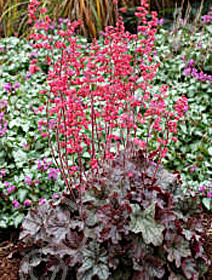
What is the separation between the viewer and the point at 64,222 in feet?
7.85

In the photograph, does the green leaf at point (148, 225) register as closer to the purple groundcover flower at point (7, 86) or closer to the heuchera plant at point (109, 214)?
the heuchera plant at point (109, 214)

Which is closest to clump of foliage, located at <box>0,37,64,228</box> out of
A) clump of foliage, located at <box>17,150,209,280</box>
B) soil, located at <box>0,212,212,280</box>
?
soil, located at <box>0,212,212,280</box>

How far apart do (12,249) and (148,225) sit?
4.56 feet

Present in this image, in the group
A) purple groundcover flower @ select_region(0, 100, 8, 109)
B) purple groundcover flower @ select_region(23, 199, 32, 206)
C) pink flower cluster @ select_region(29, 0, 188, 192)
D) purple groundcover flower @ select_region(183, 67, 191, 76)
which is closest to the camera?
pink flower cluster @ select_region(29, 0, 188, 192)

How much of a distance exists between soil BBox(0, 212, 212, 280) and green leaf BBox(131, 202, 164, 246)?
0.68 meters

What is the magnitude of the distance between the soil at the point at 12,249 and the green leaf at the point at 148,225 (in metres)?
0.68

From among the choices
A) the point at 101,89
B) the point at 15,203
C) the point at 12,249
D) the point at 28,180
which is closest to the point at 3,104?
the point at 28,180

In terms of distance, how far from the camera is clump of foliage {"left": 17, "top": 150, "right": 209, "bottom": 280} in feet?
7.32

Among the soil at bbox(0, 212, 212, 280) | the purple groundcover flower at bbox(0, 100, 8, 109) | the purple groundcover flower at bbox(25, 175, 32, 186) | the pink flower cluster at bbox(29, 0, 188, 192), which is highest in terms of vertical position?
the pink flower cluster at bbox(29, 0, 188, 192)

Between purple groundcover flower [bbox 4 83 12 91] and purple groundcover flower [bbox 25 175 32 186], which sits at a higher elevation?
purple groundcover flower [bbox 4 83 12 91]

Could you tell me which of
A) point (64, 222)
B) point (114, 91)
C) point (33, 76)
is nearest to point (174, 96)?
point (33, 76)

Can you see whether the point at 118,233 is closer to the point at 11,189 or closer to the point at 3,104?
the point at 11,189

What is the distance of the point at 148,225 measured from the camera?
7.37 feet

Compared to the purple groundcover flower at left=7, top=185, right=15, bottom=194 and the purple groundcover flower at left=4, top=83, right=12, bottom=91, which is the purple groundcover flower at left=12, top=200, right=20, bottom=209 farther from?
the purple groundcover flower at left=4, top=83, right=12, bottom=91
